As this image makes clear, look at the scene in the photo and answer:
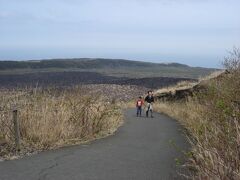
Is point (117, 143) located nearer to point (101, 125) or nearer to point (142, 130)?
point (101, 125)

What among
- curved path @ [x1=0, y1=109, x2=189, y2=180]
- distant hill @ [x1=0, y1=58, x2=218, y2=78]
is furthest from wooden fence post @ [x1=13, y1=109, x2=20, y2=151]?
distant hill @ [x1=0, y1=58, x2=218, y2=78]

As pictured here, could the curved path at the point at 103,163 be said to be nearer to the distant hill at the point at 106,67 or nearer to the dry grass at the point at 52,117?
the dry grass at the point at 52,117

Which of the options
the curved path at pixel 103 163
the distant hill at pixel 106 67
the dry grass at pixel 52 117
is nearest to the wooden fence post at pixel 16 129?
the dry grass at pixel 52 117

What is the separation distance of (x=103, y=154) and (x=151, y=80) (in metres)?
84.8

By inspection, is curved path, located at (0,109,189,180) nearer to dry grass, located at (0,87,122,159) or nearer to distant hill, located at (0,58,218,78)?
dry grass, located at (0,87,122,159)

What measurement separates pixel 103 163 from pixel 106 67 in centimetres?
15404

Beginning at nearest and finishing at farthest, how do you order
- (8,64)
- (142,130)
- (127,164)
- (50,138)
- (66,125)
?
(127,164) < (50,138) < (66,125) < (142,130) < (8,64)

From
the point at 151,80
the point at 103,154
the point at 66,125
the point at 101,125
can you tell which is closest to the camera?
the point at 103,154

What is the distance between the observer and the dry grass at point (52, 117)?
52.1 feet

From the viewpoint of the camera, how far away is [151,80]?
9956 cm

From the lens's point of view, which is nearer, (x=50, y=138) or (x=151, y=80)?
(x=50, y=138)

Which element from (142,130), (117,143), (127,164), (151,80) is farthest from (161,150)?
(151,80)

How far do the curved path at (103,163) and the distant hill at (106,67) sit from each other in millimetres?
115990

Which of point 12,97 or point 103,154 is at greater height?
point 12,97
